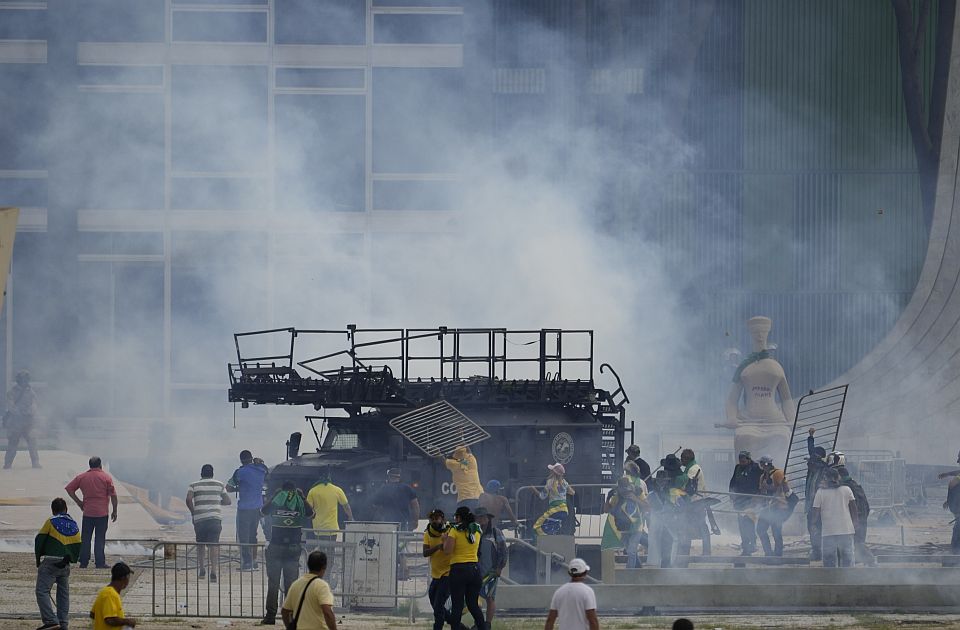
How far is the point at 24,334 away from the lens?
1262 inches

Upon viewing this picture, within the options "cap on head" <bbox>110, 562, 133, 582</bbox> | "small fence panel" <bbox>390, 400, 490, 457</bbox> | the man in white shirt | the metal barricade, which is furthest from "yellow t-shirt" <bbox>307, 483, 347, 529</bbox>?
"cap on head" <bbox>110, 562, 133, 582</bbox>

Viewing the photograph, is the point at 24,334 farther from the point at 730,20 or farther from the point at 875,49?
the point at 875,49

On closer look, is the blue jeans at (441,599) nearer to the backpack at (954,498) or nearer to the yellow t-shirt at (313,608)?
the yellow t-shirt at (313,608)

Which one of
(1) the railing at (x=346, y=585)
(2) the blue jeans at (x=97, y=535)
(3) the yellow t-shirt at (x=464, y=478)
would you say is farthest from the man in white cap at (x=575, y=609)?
(2) the blue jeans at (x=97, y=535)

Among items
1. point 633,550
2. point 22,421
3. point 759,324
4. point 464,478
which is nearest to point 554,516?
point 633,550

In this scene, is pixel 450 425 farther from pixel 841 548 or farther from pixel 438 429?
pixel 841 548

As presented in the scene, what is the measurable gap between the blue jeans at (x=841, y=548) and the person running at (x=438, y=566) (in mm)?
5377

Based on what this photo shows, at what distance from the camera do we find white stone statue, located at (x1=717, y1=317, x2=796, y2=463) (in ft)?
80.2

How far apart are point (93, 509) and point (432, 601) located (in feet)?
19.4

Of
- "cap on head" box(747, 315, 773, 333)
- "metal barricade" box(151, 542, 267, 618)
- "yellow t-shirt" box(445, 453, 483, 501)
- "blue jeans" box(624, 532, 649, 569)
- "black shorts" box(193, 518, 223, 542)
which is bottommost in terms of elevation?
"metal barricade" box(151, 542, 267, 618)

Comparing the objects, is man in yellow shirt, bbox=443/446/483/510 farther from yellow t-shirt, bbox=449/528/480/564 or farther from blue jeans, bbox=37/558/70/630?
blue jeans, bbox=37/558/70/630

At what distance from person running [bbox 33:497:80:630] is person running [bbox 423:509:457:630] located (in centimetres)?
289

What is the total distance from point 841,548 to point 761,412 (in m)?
8.90

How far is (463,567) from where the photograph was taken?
38.2 ft
